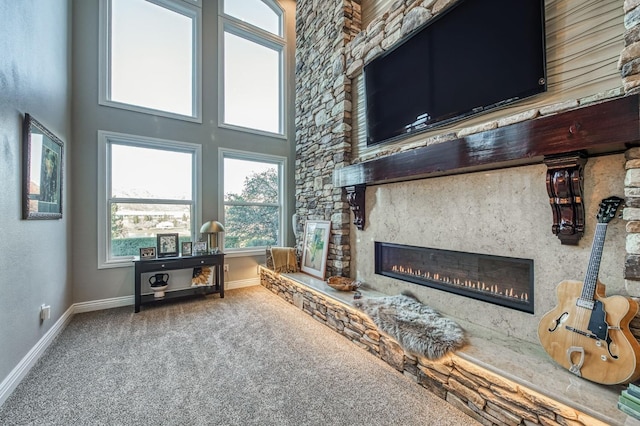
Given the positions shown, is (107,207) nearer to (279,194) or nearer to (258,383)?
(279,194)

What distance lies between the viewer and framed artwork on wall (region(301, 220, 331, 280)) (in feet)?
12.0

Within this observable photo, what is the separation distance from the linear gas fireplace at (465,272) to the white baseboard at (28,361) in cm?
306

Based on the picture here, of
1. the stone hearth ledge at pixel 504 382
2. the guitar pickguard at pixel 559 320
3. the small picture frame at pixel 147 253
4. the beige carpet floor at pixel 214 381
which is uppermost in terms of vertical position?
the small picture frame at pixel 147 253

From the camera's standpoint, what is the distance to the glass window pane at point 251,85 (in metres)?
4.48

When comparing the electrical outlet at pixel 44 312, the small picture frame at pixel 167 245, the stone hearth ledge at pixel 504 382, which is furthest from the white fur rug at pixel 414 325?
the electrical outlet at pixel 44 312

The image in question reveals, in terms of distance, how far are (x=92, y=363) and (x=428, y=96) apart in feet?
11.9

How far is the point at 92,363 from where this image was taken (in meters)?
2.23

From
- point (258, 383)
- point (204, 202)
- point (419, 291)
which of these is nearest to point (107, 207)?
point (204, 202)

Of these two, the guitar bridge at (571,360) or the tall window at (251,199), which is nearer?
the guitar bridge at (571,360)

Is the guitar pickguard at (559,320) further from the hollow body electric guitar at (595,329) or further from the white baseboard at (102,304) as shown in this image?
the white baseboard at (102,304)

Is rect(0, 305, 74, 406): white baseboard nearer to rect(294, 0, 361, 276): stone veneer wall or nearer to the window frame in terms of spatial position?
the window frame

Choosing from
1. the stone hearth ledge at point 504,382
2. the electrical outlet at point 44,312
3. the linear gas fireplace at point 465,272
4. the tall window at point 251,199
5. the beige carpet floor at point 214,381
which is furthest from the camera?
the tall window at point 251,199

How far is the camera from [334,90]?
3.65 m

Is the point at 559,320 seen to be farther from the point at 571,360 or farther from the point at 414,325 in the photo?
the point at 414,325
